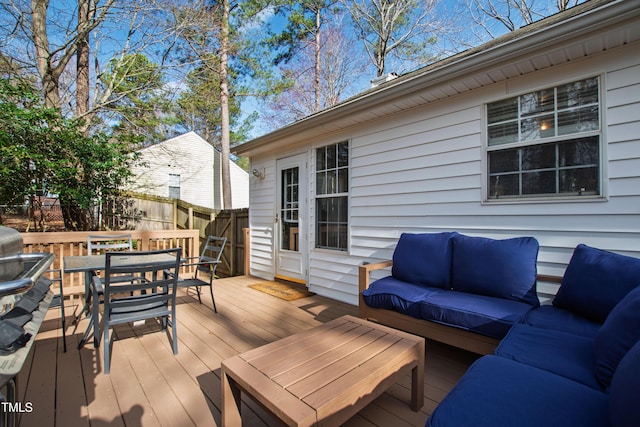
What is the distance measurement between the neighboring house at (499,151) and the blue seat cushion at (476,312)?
80 cm

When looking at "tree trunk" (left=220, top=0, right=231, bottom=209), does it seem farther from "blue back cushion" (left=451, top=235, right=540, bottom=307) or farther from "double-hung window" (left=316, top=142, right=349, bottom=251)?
"blue back cushion" (left=451, top=235, right=540, bottom=307)

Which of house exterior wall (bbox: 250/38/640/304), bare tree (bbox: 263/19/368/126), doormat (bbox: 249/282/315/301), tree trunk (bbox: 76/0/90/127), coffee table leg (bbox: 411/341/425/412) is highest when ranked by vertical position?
bare tree (bbox: 263/19/368/126)

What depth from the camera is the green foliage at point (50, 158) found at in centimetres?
469

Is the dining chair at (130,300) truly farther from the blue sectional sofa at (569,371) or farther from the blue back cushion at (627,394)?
the blue back cushion at (627,394)

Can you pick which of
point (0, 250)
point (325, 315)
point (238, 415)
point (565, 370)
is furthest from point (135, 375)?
point (565, 370)

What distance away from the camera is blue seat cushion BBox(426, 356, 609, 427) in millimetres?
1064

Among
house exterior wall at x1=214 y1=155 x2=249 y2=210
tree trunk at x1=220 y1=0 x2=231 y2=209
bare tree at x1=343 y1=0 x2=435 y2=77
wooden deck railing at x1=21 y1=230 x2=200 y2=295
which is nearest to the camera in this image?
wooden deck railing at x1=21 y1=230 x2=200 y2=295

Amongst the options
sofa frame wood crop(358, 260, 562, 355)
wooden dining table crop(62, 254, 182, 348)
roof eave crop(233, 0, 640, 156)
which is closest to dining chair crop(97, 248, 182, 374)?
wooden dining table crop(62, 254, 182, 348)

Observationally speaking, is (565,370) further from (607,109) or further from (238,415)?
(607,109)

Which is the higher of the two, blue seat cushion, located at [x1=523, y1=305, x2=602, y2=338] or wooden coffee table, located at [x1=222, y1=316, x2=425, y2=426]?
blue seat cushion, located at [x1=523, y1=305, x2=602, y2=338]

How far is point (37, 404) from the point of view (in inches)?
73.9

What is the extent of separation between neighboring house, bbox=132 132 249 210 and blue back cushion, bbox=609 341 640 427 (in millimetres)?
11896

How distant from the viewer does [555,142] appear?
2.61m

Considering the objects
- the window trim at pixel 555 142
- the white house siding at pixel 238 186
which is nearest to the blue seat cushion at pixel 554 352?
the window trim at pixel 555 142
